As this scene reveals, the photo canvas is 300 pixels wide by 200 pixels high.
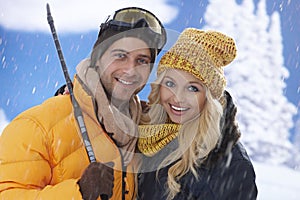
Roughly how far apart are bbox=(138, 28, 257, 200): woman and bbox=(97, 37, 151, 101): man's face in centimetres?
15

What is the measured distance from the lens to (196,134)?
110 inches

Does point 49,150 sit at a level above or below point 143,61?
below

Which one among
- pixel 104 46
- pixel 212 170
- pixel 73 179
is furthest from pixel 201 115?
pixel 73 179

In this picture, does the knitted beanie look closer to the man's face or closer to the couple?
the couple

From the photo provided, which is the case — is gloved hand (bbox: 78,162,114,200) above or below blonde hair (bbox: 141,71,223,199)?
below

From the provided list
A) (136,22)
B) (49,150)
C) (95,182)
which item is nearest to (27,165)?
(49,150)

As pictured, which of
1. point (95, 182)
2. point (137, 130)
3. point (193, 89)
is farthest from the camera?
point (137, 130)

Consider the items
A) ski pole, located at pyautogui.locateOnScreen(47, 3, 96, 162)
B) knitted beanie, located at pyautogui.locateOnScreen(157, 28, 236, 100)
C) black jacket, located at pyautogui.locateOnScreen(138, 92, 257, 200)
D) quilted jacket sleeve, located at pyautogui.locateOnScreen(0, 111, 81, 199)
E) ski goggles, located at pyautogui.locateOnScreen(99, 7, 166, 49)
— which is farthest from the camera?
ski goggles, located at pyautogui.locateOnScreen(99, 7, 166, 49)

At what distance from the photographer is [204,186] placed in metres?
2.65

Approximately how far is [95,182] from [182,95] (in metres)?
0.82

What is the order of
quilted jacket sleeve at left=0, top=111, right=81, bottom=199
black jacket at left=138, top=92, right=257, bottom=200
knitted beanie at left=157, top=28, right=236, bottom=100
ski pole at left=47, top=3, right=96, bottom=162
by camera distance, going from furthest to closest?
knitted beanie at left=157, top=28, right=236, bottom=100
black jacket at left=138, top=92, right=257, bottom=200
ski pole at left=47, top=3, right=96, bottom=162
quilted jacket sleeve at left=0, top=111, right=81, bottom=199

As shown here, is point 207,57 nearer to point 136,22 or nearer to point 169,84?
point 169,84

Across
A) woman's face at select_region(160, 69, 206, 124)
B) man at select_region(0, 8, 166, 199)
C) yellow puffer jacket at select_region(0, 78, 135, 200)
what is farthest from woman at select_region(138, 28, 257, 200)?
yellow puffer jacket at select_region(0, 78, 135, 200)

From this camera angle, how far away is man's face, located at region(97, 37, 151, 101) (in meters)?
2.75
